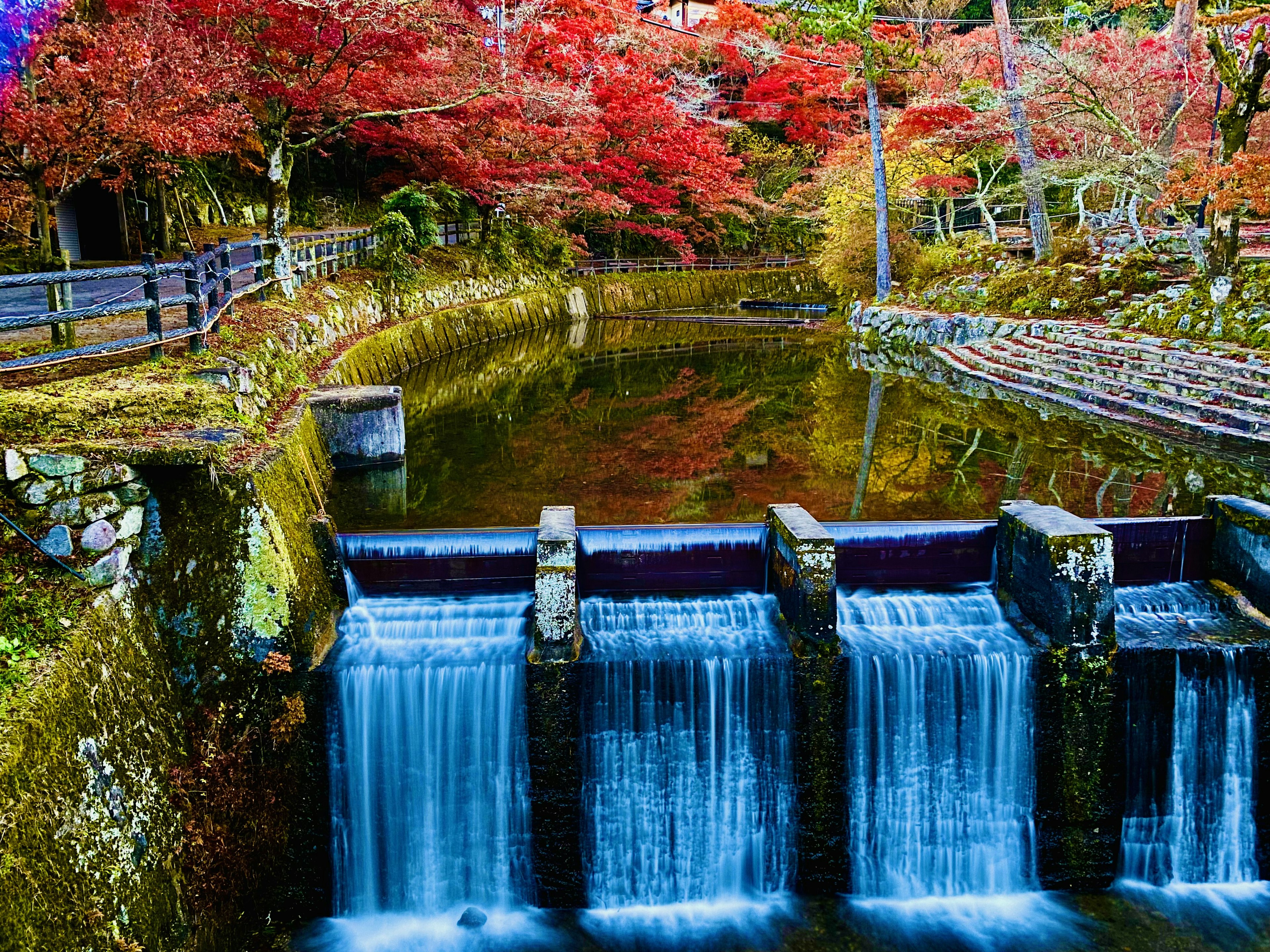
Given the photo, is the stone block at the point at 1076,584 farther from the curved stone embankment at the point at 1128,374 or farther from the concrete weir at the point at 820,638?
the curved stone embankment at the point at 1128,374

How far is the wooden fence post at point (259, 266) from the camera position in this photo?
12945 mm

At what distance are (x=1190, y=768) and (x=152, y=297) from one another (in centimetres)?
956

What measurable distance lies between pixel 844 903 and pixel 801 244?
39.0 meters

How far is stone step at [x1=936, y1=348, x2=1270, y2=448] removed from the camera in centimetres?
1258

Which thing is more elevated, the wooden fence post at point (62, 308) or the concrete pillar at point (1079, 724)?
the wooden fence post at point (62, 308)

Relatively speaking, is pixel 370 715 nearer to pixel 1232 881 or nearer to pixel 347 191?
pixel 1232 881

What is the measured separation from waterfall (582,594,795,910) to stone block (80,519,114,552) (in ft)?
11.2

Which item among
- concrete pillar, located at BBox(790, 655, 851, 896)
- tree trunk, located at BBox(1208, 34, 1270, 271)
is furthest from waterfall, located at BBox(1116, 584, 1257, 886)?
tree trunk, located at BBox(1208, 34, 1270, 271)

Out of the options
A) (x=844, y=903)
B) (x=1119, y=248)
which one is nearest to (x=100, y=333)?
(x=844, y=903)

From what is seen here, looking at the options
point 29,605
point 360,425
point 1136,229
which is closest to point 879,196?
point 1136,229

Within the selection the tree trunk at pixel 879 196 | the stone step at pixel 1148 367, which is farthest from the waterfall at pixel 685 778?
the tree trunk at pixel 879 196

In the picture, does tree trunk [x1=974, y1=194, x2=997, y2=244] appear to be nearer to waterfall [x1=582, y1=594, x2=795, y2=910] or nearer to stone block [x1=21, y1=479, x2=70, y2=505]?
waterfall [x1=582, y1=594, x2=795, y2=910]

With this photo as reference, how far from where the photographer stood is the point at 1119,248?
71.1 ft

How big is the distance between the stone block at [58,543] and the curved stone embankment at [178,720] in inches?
1.4
